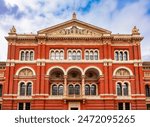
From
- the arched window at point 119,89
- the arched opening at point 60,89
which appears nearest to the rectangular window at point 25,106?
the arched opening at point 60,89

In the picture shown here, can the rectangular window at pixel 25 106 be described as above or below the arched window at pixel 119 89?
below

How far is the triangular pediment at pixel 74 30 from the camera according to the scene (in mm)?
43062

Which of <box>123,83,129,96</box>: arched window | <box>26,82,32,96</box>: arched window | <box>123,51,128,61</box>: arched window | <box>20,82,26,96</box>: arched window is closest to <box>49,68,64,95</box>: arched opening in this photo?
<box>26,82,32,96</box>: arched window

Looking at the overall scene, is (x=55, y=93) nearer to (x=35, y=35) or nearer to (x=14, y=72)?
(x=14, y=72)

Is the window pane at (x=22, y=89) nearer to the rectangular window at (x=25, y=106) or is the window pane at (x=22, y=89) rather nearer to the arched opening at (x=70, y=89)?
the rectangular window at (x=25, y=106)

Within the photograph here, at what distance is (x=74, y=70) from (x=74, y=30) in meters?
7.00

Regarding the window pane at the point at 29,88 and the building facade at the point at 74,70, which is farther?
the window pane at the point at 29,88

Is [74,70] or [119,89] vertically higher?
[74,70]

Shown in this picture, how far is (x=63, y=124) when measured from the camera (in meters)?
7.02

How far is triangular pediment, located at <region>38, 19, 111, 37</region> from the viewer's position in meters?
43.1

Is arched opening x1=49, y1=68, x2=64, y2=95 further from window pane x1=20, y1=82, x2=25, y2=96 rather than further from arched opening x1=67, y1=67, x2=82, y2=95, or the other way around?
window pane x1=20, y1=82, x2=25, y2=96

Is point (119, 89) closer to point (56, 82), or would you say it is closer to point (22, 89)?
point (56, 82)

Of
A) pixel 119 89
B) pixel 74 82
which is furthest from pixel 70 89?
pixel 119 89

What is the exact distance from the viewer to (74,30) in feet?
143
